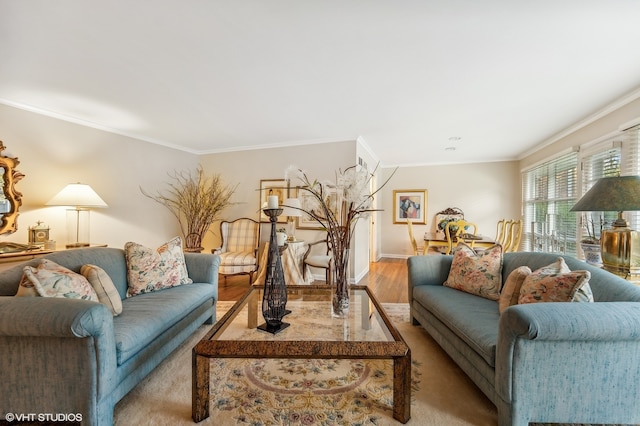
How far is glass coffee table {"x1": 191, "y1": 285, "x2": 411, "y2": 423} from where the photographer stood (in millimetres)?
1295

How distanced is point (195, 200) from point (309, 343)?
152 inches

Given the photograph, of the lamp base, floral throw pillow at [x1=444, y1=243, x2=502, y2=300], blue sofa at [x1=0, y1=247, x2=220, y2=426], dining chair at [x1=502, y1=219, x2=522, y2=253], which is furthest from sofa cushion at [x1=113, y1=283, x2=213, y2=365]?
dining chair at [x1=502, y1=219, x2=522, y2=253]

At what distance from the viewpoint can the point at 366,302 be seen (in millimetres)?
1983

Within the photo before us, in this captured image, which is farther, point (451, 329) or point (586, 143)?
point (586, 143)

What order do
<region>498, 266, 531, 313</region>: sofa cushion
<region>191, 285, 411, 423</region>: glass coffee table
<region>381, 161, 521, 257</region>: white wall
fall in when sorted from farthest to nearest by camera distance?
<region>381, 161, 521, 257</region>: white wall → <region>498, 266, 531, 313</region>: sofa cushion → <region>191, 285, 411, 423</region>: glass coffee table

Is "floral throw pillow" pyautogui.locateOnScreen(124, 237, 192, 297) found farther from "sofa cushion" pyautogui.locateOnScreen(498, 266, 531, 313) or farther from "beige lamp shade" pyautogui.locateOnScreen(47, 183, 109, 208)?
"sofa cushion" pyautogui.locateOnScreen(498, 266, 531, 313)

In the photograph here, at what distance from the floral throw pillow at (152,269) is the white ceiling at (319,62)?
1.54 meters

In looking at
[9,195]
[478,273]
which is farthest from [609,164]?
[9,195]

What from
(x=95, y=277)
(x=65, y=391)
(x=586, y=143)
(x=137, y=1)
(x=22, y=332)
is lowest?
(x=65, y=391)

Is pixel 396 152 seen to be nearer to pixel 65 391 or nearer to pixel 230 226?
pixel 230 226

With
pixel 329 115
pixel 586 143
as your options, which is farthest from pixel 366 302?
pixel 586 143

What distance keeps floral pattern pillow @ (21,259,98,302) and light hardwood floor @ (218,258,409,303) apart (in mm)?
1934

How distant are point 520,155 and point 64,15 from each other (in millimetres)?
6938

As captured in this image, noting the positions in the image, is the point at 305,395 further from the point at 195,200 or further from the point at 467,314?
the point at 195,200
